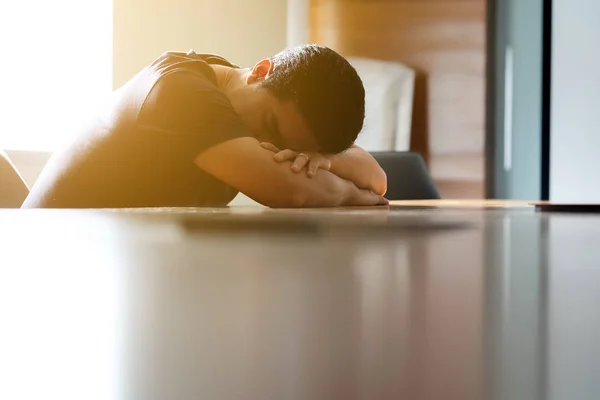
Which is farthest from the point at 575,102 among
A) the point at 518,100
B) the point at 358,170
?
the point at 358,170

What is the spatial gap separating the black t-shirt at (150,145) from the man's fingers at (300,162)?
0.11 m

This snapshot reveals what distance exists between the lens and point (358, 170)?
1.20m

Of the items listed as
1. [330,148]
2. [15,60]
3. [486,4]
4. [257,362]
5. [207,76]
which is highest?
[486,4]

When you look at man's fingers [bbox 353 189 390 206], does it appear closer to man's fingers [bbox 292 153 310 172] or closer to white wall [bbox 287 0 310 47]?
man's fingers [bbox 292 153 310 172]

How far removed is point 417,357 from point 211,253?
0.32 ft

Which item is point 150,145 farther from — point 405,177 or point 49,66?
point 49,66

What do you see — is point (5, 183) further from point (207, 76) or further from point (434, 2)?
point (434, 2)

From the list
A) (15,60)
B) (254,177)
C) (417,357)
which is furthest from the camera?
(15,60)

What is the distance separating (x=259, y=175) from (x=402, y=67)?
2.16 metres

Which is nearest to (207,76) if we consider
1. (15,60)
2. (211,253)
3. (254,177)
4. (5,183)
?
(254,177)

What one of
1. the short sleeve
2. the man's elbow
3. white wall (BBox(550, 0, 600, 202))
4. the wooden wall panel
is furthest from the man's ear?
the wooden wall panel

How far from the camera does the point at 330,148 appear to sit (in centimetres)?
117

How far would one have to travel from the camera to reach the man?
1.04 meters

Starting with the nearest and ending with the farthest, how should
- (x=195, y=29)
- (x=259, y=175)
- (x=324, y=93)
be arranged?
(x=259, y=175) → (x=324, y=93) → (x=195, y=29)
